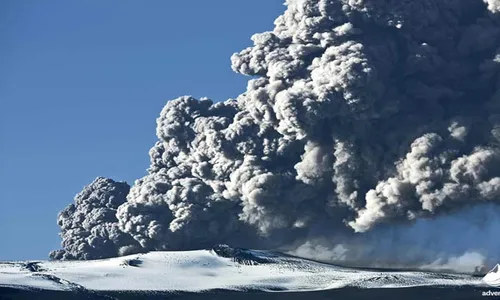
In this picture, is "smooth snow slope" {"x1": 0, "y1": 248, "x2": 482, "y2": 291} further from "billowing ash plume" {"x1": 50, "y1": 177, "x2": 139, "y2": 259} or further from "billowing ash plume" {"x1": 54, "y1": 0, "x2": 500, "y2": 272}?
"billowing ash plume" {"x1": 50, "y1": 177, "x2": 139, "y2": 259}

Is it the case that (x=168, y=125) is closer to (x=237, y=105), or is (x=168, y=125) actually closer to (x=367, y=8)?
(x=237, y=105)

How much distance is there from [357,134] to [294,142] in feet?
15.7

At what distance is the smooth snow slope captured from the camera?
9569 centimetres

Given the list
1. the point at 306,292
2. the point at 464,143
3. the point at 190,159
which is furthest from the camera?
the point at 190,159

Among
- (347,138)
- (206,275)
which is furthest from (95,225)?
(347,138)

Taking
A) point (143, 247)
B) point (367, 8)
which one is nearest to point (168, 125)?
point (143, 247)

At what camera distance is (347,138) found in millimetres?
103375

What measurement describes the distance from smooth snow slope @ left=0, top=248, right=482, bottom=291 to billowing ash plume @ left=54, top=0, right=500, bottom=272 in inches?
142

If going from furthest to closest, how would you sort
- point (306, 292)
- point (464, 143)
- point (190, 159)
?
point (190, 159), point (464, 143), point (306, 292)

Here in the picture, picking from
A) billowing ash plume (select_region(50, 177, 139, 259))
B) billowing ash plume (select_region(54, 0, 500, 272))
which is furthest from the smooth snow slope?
billowing ash plume (select_region(50, 177, 139, 259))

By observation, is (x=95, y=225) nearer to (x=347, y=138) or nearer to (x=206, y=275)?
(x=206, y=275)

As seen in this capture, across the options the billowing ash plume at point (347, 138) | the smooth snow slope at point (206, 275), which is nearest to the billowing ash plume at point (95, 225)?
the billowing ash plume at point (347, 138)

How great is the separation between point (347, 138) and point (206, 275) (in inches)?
580

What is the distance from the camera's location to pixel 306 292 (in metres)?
94.4
